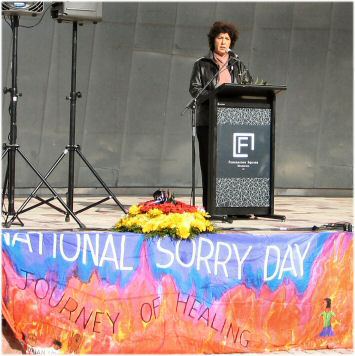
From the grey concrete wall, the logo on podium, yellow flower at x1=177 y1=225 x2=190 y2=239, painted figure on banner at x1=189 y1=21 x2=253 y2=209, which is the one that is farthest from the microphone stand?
the grey concrete wall

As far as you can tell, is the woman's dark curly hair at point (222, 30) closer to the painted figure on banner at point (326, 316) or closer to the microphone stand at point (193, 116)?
the microphone stand at point (193, 116)

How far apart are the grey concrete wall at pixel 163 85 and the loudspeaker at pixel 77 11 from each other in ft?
10.5

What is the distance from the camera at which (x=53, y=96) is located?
10203 mm

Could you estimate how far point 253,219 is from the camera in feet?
22.0

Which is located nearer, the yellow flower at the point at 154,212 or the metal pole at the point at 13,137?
the yellow flower at the point at 154,212

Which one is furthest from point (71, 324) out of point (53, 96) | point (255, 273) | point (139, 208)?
point (53, 96)

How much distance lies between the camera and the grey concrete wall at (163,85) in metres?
10.2

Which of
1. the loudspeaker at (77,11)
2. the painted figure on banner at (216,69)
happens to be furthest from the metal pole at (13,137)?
the painted figure on banner at (216,69)

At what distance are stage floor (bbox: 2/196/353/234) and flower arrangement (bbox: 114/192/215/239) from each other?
1.00 ft

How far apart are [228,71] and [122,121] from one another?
4089mm

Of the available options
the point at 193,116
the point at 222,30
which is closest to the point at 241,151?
the point at 193,116

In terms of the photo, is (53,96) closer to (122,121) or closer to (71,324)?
(122,121)

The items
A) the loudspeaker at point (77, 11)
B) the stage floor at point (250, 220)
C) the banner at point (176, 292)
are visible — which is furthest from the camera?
the loudspeaker at point (77, 11)

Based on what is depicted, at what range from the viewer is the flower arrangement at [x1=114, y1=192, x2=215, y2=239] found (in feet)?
16.0
